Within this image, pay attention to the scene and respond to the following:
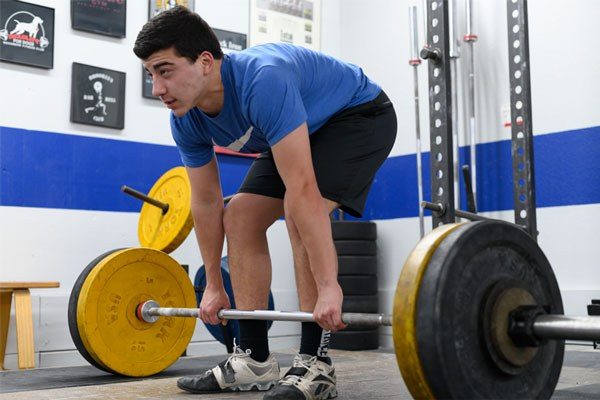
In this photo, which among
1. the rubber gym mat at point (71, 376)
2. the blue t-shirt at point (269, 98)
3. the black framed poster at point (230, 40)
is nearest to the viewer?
the blue t-shirt at point (269, 98)

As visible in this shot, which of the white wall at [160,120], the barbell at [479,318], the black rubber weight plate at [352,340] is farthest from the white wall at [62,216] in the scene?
the barbell at [479,318]

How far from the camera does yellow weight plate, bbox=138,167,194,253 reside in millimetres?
2938

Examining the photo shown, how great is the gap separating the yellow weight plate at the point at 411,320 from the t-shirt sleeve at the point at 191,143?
84 cm

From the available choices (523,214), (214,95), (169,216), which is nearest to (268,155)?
(214,95)

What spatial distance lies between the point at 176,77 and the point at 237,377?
2.67ft

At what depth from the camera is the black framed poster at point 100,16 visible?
3441mm

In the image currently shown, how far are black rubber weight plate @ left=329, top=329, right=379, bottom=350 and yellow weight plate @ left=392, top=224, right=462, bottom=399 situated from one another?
2.51 meters

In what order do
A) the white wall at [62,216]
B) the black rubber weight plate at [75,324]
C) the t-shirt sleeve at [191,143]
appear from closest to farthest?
the t-shirt sleeve at [191,143]
the black rubber weight plate at [75,324]
the white wall at [62,216]

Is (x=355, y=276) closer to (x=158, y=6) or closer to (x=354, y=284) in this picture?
(x=354, y=284)

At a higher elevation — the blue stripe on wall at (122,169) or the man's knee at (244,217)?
the blue stripe on wall at (122,169)

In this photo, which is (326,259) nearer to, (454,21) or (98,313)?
(98,313)

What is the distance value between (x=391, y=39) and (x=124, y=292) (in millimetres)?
2421

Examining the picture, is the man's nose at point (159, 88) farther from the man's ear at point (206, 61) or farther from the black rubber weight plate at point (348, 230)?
the black rubber weight plate at point (348, 230)

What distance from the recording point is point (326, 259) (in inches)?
62.9
